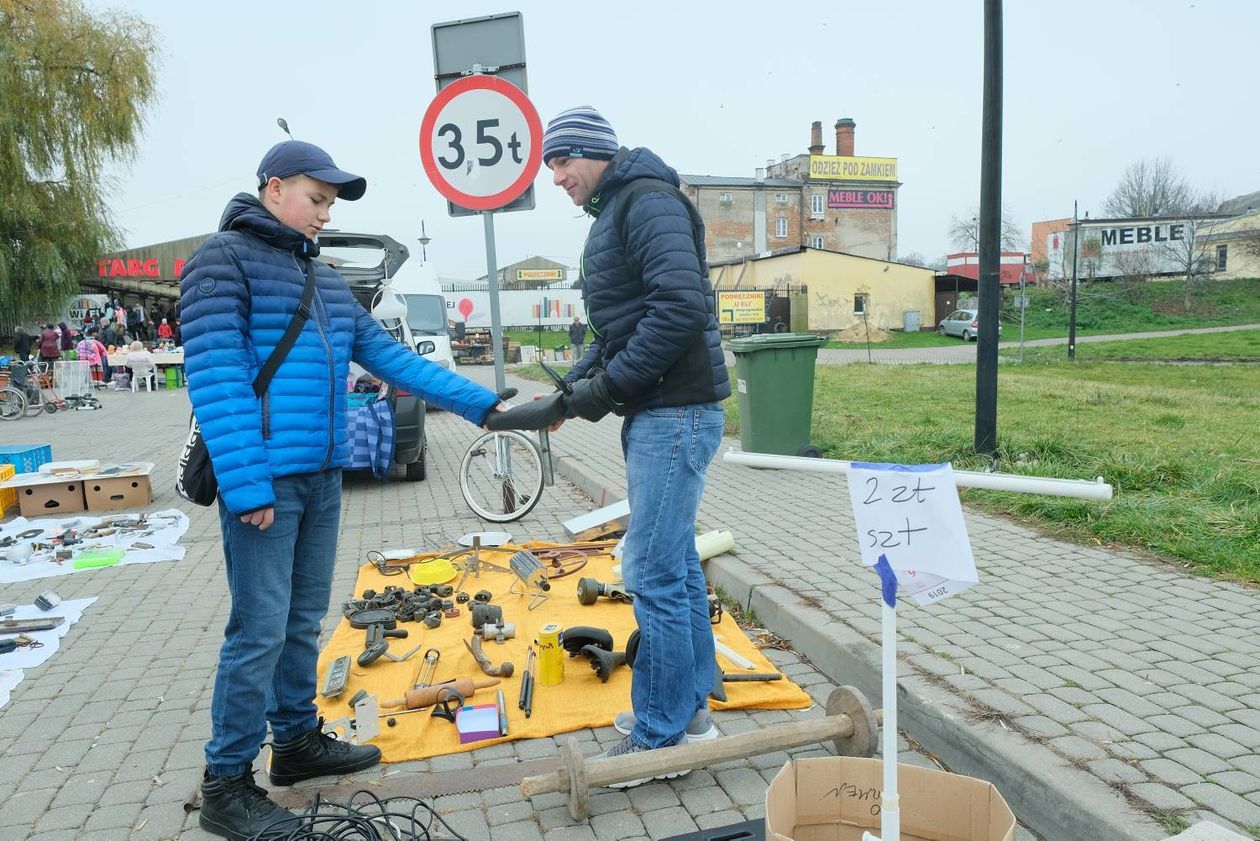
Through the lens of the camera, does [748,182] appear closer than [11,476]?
No

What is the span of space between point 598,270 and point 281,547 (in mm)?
1455

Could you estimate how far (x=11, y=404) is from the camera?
18.2 m

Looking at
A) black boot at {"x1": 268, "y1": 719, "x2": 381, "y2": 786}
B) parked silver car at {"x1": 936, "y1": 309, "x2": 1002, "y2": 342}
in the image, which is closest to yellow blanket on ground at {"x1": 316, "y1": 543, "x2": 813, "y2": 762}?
black boot at {"x1": 268, "y1": 719, "x2": 381, "y2": 786}

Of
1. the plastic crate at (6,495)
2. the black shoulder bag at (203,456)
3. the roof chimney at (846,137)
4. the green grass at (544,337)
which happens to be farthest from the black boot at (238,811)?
the roof chimney at (846,137)

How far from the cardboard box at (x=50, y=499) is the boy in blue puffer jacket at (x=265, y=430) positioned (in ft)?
20.9

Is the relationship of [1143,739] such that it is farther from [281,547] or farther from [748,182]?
[748,182]

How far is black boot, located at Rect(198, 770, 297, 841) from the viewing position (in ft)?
9.13

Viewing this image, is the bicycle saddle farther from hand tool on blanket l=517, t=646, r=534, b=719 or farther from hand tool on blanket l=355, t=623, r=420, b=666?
hand tool on blanket l=355, t=623, r=420, b=666

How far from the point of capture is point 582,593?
493 centimetres

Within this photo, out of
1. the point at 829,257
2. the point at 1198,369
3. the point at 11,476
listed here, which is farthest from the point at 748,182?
the point at 11,476

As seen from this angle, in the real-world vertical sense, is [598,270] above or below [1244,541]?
above

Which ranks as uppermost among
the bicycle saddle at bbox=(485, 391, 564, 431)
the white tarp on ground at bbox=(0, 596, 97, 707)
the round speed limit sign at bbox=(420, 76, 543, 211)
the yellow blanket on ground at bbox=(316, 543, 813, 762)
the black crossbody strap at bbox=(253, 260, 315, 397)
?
the round speed limit sign at bbox=(420, 76, 543, 211)

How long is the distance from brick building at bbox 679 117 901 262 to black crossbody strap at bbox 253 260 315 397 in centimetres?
6235

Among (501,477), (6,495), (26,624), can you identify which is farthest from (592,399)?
(6,495)
